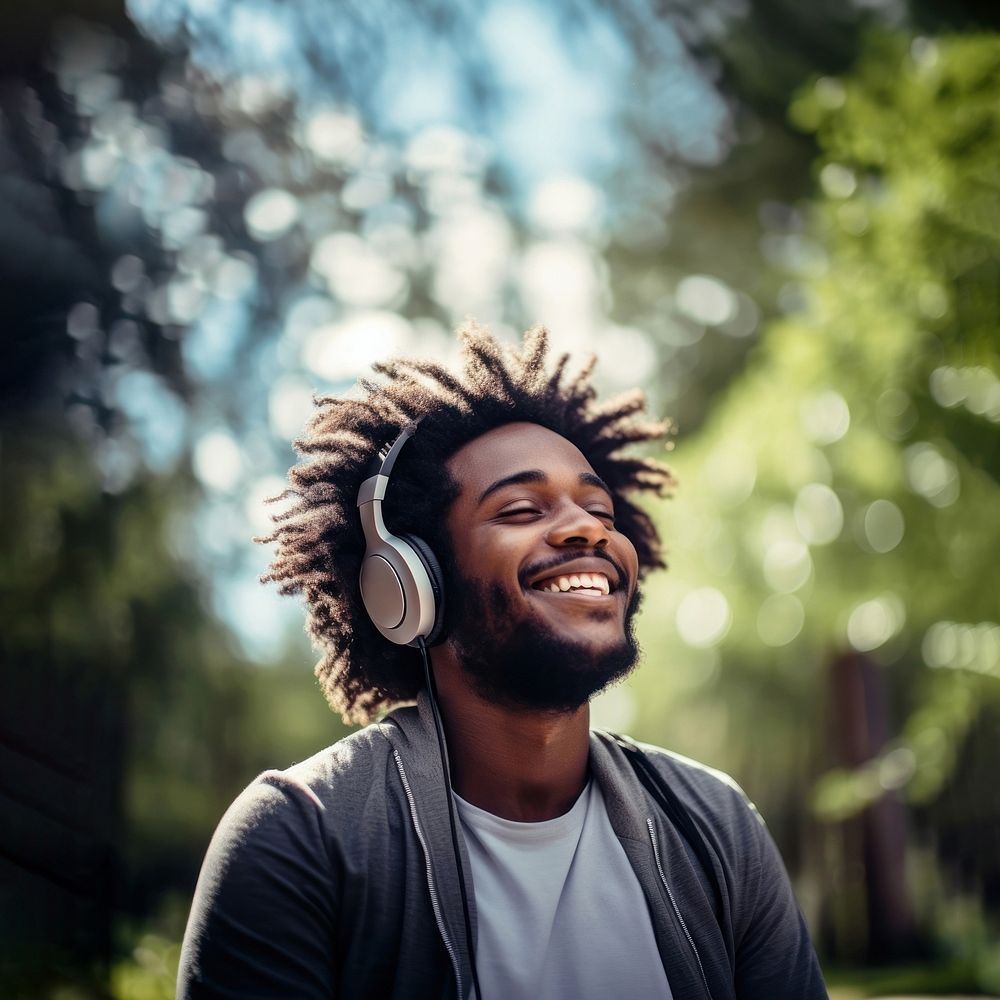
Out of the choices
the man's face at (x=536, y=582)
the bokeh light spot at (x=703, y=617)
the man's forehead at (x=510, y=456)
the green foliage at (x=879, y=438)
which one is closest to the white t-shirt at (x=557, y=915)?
the man's face at (x=536, y=582)

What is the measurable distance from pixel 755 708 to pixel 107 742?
20.2 ft

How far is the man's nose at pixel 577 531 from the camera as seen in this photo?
2.07 m

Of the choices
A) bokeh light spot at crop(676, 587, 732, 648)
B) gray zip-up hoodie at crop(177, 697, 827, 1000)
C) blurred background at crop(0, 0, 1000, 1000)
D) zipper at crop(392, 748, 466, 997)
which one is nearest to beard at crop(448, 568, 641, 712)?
→ gray zip-up hoodie at crop(177, 697, 827, 1000)

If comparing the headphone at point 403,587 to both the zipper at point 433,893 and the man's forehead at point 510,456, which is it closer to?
the zipper at point 433,893

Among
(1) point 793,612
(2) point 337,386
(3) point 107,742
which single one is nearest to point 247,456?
(2) point 337,386

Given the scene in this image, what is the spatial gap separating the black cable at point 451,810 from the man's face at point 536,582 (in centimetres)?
9

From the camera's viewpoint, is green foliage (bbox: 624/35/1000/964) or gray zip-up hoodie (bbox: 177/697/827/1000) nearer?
gray zip-up hoodie (bbox: 177/697/827/1000)

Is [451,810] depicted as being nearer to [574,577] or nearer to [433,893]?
[433,893]

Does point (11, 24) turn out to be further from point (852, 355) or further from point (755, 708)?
point (755, 708)

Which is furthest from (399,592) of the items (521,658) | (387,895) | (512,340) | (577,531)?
(512,340)

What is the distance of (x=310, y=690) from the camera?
13.0 metres

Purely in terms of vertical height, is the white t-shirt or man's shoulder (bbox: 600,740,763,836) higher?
man's shoulder (bbox: 600,740,763,836)

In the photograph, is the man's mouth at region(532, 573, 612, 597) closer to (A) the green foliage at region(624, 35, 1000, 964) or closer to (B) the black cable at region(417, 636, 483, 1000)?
(B) the black cable at region(417, 636, 483, 1000)

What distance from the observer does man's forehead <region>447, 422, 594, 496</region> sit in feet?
7.22
